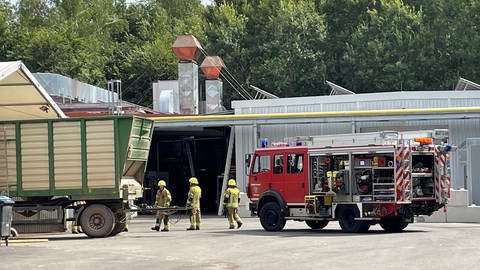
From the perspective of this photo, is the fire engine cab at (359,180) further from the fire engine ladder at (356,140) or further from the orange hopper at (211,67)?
the orange hopper at (211,67)

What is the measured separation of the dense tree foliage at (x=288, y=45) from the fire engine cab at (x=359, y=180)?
39.7m

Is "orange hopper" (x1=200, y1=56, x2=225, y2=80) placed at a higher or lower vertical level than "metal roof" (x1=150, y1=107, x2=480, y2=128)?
higher

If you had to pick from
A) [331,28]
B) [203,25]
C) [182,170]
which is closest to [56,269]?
[182,170]

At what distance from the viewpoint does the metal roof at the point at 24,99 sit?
26.6 m

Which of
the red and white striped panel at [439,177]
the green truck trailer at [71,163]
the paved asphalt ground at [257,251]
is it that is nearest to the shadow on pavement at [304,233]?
the paved asphalt ground at [257,251]

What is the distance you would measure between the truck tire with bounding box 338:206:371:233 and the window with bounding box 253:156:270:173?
2.91m

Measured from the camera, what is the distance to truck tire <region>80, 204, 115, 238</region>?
83.3ft

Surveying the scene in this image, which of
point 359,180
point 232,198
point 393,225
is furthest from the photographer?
point 232,198

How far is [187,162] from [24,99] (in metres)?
23.9

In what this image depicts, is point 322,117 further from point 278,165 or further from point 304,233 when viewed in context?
point 304,233

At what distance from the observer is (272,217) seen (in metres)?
26.9

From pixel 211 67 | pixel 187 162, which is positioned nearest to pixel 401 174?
pixel 211 67

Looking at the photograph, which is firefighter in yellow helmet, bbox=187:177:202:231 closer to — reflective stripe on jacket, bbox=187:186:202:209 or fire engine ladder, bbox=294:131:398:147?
reflective stripe on jacket, bbox=187:186:202:209

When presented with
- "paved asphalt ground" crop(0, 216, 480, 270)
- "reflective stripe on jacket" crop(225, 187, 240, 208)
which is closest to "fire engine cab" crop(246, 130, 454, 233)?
"paved asphalt ground" crop(0, 216, 480, 270)
